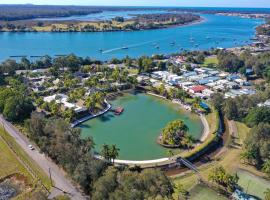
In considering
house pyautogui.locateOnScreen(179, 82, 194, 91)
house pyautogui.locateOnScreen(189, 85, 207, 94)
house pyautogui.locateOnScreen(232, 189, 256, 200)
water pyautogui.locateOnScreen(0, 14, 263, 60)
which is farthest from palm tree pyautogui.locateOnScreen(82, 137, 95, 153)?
water pyautogui.locateOnScreen(0, 14, 263, 60)

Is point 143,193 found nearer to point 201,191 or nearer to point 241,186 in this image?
point 201,191

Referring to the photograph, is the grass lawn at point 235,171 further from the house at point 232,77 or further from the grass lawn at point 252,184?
the house at point 232,77

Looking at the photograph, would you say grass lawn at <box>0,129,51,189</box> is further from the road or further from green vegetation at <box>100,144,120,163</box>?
green vegetation at <box>100,144,120,163</box>

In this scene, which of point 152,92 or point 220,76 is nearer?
point 152,92

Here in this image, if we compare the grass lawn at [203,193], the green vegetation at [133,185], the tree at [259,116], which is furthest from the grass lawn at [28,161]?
the tree at [259,116]

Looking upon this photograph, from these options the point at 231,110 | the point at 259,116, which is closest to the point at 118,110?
the point at 231,110

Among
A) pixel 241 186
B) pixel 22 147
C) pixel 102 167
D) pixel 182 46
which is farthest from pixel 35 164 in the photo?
pixel 182 46

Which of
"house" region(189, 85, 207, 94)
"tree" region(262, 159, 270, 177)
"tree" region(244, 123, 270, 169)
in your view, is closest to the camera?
"tree" region(262, 159, 270, 177)
